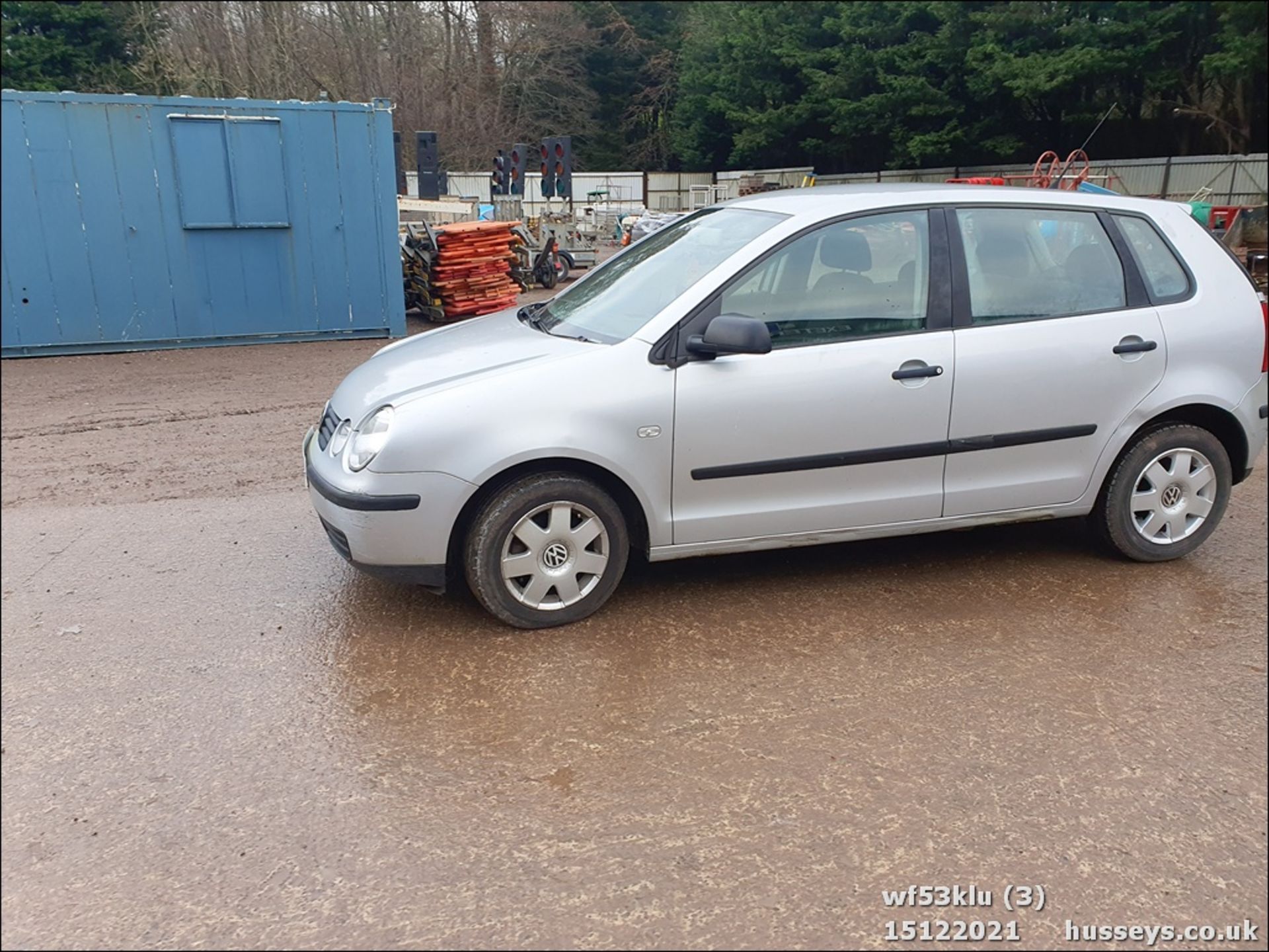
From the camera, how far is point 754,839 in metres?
2.76

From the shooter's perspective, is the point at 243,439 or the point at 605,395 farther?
the point at 243,439

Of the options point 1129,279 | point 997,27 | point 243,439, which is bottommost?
point 243,439

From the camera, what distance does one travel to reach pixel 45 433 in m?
A: 7.07

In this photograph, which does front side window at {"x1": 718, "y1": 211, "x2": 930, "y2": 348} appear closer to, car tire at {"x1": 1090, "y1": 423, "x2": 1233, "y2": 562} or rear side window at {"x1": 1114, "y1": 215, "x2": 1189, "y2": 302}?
rear side window at {"x1": 1114, "y1": 215, "x2": 1189, "y2": 302}

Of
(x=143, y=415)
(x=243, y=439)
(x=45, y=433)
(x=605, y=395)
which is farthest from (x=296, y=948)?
(x=143, y=415)

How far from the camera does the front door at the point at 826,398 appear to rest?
13.0ft

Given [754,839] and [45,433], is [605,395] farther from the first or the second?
[45,433]

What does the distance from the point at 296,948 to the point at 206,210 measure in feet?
32.4

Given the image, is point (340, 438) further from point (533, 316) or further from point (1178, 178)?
point (1178, 178)

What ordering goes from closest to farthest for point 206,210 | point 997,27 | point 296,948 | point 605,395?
point 296,948 < point 605,395 < point 206,210 < point 997,27

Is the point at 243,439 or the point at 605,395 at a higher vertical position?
the point at 605,395

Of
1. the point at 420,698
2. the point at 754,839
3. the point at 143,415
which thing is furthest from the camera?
the point at 143,415

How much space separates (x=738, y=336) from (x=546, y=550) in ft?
3.73

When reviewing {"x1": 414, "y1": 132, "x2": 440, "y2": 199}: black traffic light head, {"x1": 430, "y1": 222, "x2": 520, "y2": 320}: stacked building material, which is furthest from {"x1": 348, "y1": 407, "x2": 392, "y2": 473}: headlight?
{"x1": 414, "y1": 132, "x2": 440, "y2": 199}: black traffic light head
